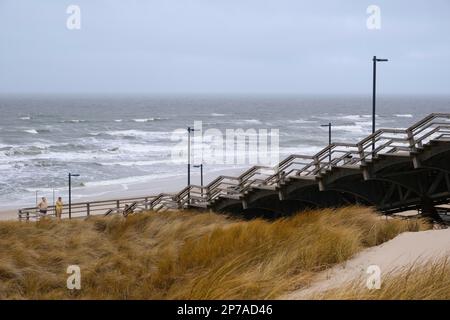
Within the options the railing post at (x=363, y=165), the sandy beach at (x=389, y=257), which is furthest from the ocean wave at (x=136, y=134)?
the sandy beach at (x=389, y=257)

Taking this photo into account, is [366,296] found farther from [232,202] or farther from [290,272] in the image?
[232,202]

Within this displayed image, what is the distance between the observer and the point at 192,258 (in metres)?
8.37

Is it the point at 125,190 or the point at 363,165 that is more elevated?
the point at 363,165

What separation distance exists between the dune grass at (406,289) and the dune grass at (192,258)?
0.84 m

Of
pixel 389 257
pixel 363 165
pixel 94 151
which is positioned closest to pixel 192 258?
pixel 389 257

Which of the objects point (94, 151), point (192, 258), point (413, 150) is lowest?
point (94, 151)

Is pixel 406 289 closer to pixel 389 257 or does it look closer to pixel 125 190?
pixel 389 257

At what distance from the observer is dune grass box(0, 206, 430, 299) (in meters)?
6.79

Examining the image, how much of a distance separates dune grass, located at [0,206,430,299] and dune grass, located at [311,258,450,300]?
84 cm

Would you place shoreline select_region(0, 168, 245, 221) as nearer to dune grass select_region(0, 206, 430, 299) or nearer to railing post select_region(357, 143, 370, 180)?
railing post select_region(357, 143, 370, 180)

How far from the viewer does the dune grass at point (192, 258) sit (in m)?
6.79

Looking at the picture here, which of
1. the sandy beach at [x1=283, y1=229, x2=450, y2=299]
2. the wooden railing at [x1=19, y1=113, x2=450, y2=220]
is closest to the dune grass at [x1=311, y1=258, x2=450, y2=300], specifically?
the sandy beach at [x1=283, y1=229, x2=450, y2=299]

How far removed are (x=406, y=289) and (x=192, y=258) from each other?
3.58m

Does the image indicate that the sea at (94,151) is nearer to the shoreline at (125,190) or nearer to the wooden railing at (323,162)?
the shoreline at (125,190)
